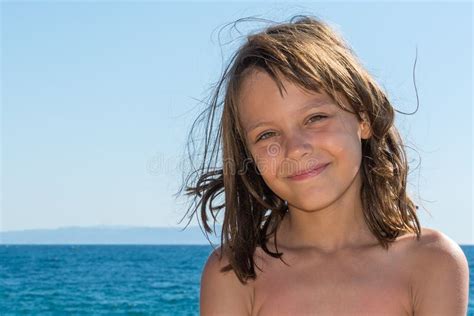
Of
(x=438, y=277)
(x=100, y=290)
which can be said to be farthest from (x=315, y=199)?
(x=100, y=290)

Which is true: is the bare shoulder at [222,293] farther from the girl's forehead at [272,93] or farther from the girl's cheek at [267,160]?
the girl's forehead at [272,93]

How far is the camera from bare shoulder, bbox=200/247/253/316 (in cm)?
334

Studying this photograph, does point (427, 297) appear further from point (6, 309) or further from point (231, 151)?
point (6, 309)

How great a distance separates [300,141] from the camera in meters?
3.24

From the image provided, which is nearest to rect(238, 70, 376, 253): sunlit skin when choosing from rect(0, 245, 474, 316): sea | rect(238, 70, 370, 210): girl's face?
rect(238, 70, 370, 210): girl's face

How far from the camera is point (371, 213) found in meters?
3.46

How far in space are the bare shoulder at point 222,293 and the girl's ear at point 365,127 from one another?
72 cm

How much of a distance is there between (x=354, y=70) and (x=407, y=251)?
0.71 metres

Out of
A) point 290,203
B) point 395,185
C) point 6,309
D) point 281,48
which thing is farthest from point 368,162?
point 6,309

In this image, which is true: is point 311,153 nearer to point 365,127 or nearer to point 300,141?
point 300,141

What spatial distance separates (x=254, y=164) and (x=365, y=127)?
1.52 feet

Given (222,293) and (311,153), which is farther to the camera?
(222,293)

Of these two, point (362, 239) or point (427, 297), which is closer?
point (427, 297)

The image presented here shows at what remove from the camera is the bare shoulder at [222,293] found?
10.9 feet
